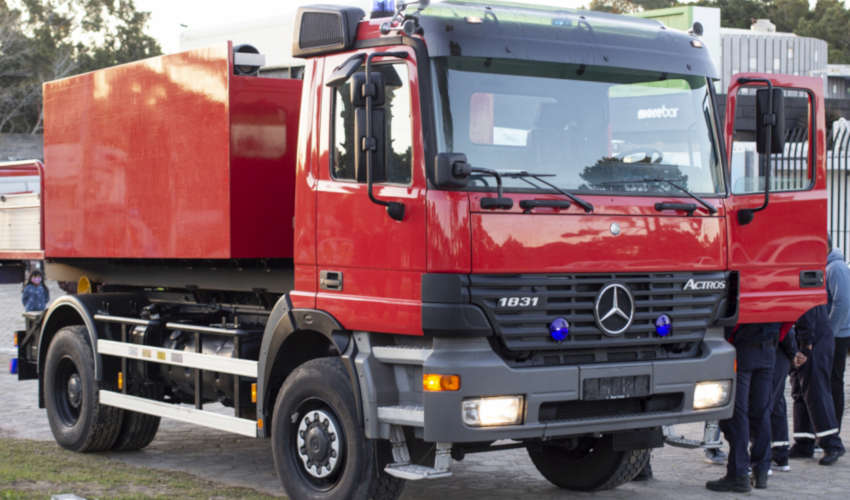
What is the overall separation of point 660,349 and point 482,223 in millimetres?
1512

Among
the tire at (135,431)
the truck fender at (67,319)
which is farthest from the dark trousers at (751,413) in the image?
the truck fender at (67,319)

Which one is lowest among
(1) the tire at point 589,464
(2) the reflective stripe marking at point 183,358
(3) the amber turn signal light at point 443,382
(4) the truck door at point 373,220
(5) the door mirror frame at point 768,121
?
(1) the tire at point 589,464

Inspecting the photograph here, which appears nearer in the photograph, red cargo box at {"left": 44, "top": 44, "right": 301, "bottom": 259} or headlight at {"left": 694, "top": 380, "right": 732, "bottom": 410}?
headlight at {"left": 694, "top": 380, "right": 732, "bottom": 410}

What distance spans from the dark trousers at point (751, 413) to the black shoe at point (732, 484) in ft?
0.11

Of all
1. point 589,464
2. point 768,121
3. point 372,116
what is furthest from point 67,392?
point 768,121

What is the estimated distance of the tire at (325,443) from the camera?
6809 mm

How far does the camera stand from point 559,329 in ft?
21.4

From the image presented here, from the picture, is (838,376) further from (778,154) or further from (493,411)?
(493,411)

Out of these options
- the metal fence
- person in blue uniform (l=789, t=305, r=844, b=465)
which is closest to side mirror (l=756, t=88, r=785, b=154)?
person in blue uniform (l=789, t=305, r=844, b=465)

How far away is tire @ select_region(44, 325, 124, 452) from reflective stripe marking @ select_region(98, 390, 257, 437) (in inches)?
8.2

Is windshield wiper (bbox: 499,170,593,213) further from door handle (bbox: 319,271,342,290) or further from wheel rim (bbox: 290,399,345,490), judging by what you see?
wheel rim (bbox: 290,399,345,490)

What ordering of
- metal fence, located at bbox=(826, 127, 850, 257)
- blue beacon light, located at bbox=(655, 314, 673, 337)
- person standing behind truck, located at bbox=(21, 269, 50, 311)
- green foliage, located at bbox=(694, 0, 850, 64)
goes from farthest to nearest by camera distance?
green foliage, located at bbox=(694, 0, 850, 64), person standing behind truck, located at bbox=(21, 269, 50, 311), metal fence, located at bbox=(826, 127, 850, 257), blue beacon light, located at bbox=(655, 314, 673, 337)

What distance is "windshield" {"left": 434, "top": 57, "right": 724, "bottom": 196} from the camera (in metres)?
6.48

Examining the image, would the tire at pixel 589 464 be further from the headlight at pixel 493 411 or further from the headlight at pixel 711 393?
the headlight at pixel 493 411
